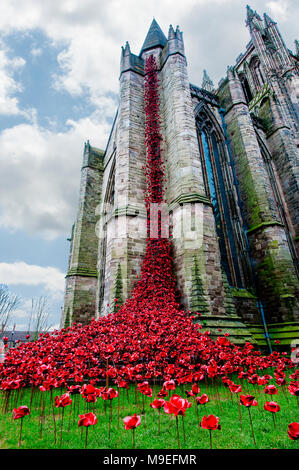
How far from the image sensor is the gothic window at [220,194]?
10.9 m

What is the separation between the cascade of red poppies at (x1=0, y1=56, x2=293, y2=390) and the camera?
3.65 metres

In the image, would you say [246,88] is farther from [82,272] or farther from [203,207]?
[82,272]

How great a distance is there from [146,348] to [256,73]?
3363 cm

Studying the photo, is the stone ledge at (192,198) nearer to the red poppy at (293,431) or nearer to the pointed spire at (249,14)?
the red poppy at (293,431)

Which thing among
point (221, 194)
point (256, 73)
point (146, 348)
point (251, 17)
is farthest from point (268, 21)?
point (146, 348)

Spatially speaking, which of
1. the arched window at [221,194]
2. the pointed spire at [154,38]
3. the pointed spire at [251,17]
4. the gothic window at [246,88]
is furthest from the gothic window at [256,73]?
the arched window at [221,194]

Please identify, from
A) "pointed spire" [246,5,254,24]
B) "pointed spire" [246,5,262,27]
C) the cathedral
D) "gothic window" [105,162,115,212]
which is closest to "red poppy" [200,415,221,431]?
the cathedral

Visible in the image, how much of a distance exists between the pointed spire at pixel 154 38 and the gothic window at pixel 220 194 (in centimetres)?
472

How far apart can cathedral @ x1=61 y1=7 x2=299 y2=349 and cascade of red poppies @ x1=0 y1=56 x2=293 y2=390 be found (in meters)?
0.48

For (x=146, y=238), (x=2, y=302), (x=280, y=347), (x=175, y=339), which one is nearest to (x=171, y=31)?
(x=146, y=238)

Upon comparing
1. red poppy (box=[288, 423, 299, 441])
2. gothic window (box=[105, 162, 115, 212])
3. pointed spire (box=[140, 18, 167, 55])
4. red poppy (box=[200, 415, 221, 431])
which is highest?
pointed spire (box=[140, 18, 167, 55])

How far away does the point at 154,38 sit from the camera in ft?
46.5

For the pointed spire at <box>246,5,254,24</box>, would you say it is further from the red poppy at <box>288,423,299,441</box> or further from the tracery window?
Answer: the red poppy at <box>288,423,299,441</box>
